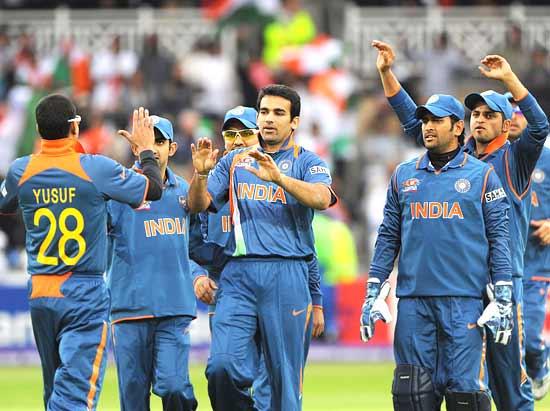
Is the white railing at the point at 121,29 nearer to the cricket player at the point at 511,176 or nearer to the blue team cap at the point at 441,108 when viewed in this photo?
the cricket player at the point at 511,176

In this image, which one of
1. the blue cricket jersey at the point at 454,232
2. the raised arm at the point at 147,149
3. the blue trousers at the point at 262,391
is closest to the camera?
the raised arm at the point at 147,149

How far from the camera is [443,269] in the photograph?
1015 cm

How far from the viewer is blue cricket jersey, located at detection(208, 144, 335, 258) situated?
401 inches

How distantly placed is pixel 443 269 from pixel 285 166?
4.48ft

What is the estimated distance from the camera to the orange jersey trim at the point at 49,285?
31.6ft

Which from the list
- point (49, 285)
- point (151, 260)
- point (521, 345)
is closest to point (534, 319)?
point (521, 345)

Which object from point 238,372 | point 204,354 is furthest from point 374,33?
point 238,372

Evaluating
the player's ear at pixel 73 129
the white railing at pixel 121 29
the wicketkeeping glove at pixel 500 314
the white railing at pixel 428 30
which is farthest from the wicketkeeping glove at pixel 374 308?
the white railing at pixel 121 29

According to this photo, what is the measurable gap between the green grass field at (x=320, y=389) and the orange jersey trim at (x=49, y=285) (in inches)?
198

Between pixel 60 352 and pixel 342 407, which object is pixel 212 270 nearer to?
pixel 60 352

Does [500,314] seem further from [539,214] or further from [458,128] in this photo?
[539,214]

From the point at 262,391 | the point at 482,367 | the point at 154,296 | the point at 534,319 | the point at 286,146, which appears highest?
the point at 286,146

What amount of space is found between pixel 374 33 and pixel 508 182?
1378 centimetres

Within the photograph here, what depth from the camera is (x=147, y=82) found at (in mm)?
23828
